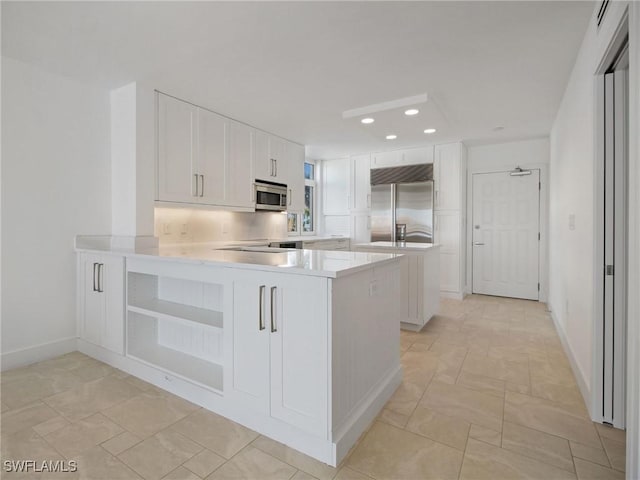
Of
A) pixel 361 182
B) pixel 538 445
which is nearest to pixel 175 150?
pixel 361 182

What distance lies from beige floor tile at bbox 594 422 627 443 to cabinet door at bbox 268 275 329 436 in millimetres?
1480

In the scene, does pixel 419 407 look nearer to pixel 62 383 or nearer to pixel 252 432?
pixel 252 432

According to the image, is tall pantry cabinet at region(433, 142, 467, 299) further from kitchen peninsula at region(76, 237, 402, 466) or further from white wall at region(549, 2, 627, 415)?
kitchen peninsula at region(76, 237, 402, 466)

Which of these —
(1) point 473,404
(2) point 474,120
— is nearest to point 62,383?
(1) point 473,404

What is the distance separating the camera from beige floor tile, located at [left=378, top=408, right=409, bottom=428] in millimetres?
1815

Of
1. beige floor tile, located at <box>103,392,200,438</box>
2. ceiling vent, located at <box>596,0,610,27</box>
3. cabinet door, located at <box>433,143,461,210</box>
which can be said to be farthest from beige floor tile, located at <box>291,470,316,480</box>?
cabinet door, located at <box>433,143,461,210</box>

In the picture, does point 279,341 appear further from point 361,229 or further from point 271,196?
point 361,229

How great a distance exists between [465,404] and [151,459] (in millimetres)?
1740

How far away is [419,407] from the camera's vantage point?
198cm

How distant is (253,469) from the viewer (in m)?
1.47

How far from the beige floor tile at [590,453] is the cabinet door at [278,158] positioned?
3.83 metres

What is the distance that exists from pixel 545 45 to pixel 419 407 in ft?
8.45

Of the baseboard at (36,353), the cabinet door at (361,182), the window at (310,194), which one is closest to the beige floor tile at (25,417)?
the baseboard at (36,353)

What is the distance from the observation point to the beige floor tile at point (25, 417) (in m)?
1.78
